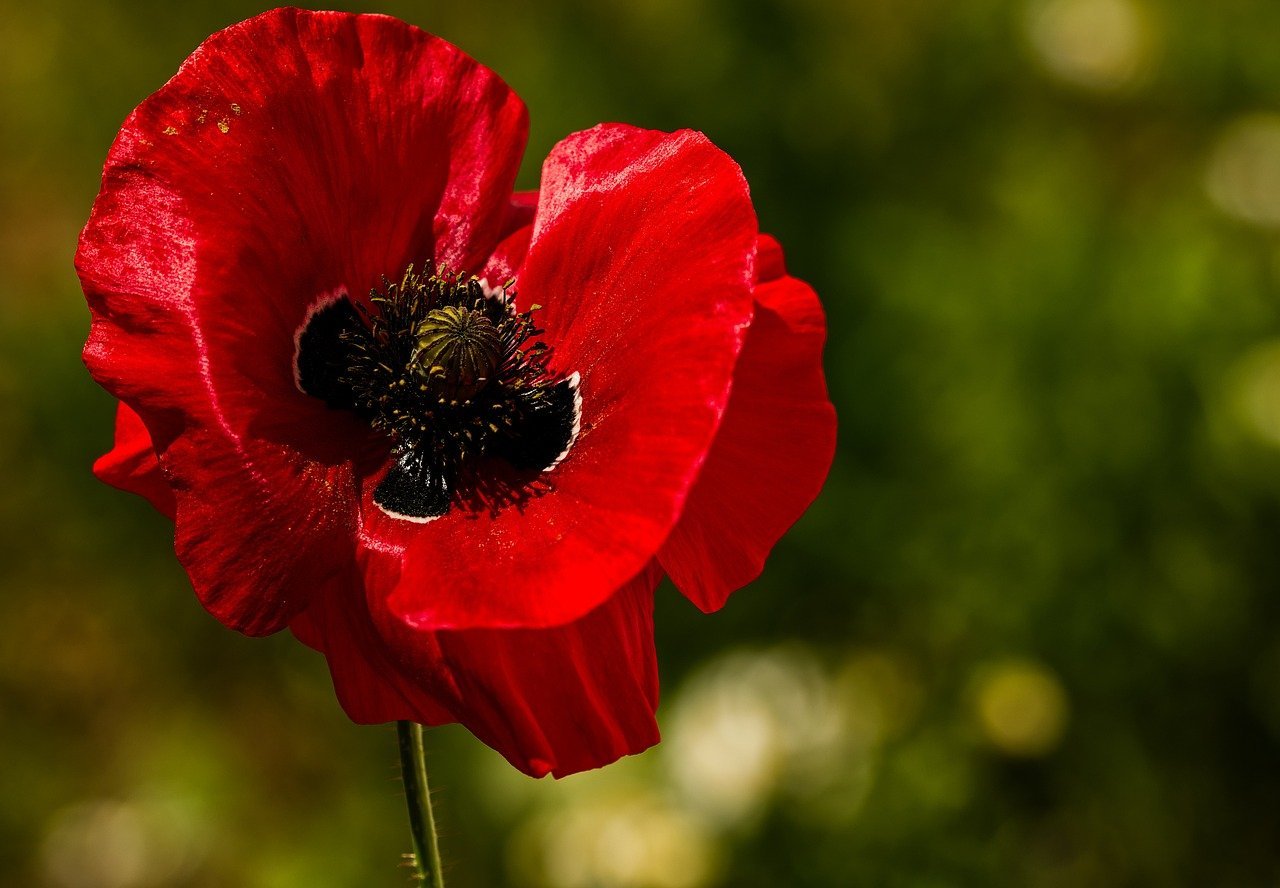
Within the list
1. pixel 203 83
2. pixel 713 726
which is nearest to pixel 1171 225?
pixel 713 726

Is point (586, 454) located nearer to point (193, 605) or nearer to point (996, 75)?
point (193, 605)

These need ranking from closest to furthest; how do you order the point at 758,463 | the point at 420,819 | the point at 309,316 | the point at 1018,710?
1. the point at 420,819
2. the point at 758,463
3. the point at 309,316
4. the point at 1018,710

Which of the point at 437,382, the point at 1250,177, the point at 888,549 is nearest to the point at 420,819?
the point at 437,382

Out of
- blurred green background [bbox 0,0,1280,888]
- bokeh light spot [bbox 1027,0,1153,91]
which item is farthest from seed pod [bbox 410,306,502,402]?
bokeh light spot [bbox 1027,0,1153,91]

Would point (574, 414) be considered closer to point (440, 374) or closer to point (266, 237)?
point (440, 374)

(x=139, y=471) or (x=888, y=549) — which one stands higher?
(x=139, y=471)

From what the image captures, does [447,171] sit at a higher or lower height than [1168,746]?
higher

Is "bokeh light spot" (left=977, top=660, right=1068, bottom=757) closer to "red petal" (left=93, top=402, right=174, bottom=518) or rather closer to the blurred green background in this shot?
the blurred green background
